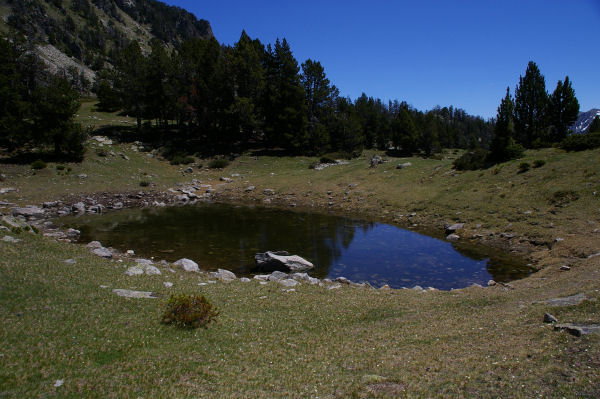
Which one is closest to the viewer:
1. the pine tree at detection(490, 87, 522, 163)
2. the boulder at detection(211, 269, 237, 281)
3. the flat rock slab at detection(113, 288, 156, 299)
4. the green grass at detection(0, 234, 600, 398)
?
the green grass at detection(0, 234, 600, 398)

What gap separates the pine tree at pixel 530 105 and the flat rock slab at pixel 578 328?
256 ft

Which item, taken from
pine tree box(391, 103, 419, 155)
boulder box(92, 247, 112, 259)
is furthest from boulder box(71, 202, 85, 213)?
pine tree box(391, 103, 419, 155)

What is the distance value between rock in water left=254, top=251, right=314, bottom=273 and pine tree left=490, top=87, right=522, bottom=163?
106 feet

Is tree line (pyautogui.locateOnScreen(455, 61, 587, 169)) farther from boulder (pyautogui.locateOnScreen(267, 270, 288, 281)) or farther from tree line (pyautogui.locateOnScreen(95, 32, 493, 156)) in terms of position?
boulder (pyautogui.locateOnScreen(267, 270, 288, 281))

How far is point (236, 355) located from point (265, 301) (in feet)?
15.0

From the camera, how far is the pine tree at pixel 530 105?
7356 cm

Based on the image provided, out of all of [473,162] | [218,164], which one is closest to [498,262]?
[473,162]

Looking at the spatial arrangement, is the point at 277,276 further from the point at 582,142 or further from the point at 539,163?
the point at 582,142

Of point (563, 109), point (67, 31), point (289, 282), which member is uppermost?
point (67, 31)

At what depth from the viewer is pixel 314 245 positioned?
25891mm

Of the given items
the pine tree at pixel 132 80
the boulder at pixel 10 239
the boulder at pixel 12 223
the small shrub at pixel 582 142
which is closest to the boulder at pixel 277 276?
the boulder at pixel 10 239

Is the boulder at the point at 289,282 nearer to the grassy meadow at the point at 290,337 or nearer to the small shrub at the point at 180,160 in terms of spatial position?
the grassy meadow at the point at 290,337

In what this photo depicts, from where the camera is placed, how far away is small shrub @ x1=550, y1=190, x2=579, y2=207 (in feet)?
87.0

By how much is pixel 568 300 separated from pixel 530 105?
263 feet
